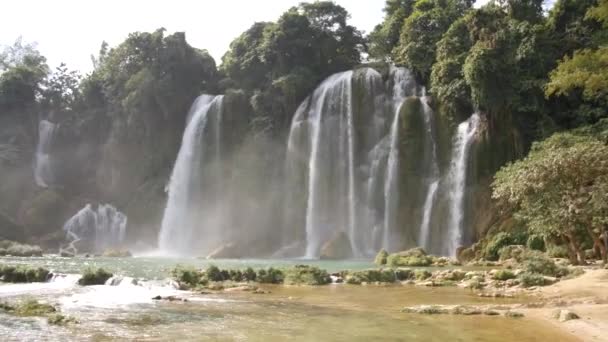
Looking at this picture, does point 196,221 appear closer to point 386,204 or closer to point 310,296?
point 386,204

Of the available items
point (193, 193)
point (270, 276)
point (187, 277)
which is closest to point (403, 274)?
point (270, 276)

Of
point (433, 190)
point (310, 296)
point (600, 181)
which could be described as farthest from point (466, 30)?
point (310, 296)

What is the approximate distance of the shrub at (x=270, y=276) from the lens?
21664 millimetres

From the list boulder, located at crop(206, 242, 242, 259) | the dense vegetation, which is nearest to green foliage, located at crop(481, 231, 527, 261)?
the dense vegetation

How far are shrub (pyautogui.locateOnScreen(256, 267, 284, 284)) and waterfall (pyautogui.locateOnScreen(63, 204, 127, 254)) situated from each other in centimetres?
3179

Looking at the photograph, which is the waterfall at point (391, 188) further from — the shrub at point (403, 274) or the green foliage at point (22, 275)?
the green foliage at point (22, 275)

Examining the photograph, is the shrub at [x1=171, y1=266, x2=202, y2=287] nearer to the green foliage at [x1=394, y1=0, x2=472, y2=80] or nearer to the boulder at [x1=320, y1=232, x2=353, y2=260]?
the boulder at [x1=320, y1=232, x2=353, y2=260]

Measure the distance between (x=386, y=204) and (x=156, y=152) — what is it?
82.1ft

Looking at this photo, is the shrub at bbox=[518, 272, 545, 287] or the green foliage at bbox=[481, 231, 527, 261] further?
the green foliage at bbox=[481, 231, 527, 261]

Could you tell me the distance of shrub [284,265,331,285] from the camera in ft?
68.8

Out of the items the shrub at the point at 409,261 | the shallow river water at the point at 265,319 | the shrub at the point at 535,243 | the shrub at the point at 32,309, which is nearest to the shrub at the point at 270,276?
the shallow river water at the point at 265,319

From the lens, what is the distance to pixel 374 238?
133 feet

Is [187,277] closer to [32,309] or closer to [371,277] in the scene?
[371,277]

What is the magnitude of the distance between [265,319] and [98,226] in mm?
43465
